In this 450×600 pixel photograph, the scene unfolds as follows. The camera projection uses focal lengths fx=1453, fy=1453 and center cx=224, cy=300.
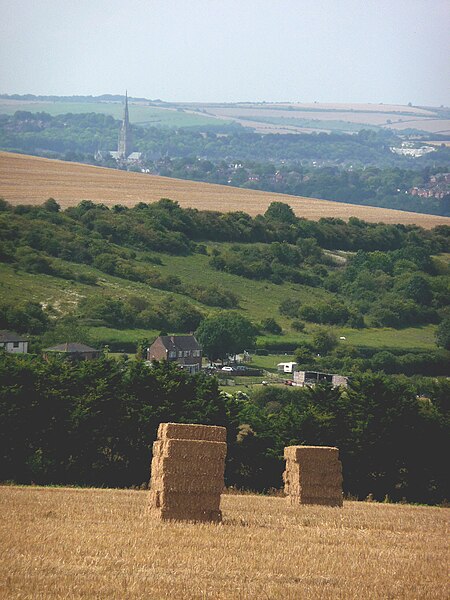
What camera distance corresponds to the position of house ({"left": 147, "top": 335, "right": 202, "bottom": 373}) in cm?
8569

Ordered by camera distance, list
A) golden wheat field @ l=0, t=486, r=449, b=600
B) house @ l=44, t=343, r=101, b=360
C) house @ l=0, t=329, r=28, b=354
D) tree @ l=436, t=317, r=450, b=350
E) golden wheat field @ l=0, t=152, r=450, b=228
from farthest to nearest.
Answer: golden wheat field @ l=0, t=152, r=450, b=228 → tree @ l=436, t=317, r=450, b=350 → house @ l=0, t=329, r=28, b=354 → house @ l=44, t=343, r=101, b=360 → golden wheat field @ l=0, t=486, r=449, b=600

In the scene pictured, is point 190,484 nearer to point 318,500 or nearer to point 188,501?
point 188,501

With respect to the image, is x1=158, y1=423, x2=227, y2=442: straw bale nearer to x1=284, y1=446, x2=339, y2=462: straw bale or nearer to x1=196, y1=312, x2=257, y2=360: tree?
x1=284, y1=446, x2=339, y2=462: straw bale

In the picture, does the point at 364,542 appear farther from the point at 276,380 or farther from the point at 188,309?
→ the point at 188,309

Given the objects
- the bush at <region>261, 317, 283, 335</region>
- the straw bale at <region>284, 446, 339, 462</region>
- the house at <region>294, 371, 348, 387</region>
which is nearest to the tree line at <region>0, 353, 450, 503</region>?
the straw bale at <region>284, 446, 339, 462</region>

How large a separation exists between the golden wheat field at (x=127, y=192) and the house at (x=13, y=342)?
4418 cm

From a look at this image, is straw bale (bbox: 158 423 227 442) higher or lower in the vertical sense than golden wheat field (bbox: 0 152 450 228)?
higher

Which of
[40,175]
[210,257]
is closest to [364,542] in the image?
[210,257]

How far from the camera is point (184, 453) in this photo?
79.9ft

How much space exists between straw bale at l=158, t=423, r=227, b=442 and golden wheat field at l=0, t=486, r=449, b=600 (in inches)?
57.4

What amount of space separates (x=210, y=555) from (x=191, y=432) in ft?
18.1

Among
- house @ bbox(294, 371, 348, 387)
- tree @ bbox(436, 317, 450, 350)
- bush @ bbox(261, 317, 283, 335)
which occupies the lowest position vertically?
tree @ bbox(436, 317, 450, 350)

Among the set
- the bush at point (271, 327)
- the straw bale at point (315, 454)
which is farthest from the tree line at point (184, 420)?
the bush at point (271, 327)

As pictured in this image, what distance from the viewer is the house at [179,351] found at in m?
85.7
